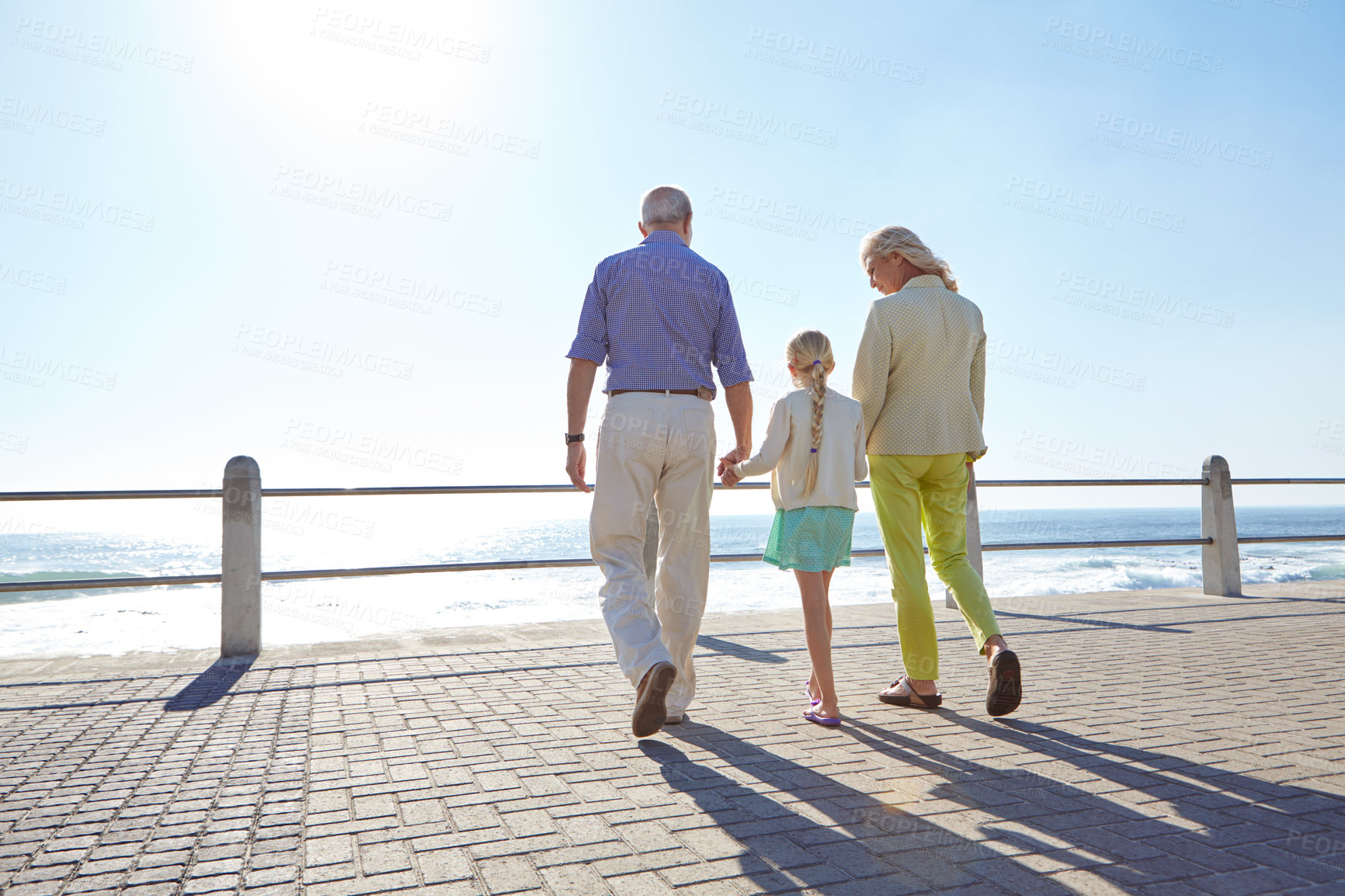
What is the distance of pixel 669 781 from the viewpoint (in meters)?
2.70

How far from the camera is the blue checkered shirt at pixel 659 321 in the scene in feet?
11.2

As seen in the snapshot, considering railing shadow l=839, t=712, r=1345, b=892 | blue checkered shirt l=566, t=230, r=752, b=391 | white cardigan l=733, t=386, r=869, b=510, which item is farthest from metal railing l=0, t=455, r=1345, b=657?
railing shadow l=839, t=712, r=1345, b=892

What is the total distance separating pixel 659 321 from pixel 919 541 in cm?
152

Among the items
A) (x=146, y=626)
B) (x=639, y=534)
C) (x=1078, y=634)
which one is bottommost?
(x=146, y=626)

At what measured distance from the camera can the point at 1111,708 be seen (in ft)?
12.0

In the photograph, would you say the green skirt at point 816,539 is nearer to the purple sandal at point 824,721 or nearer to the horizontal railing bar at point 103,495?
the purple sandal at point 824,721

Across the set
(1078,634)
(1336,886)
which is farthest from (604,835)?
(1078,634)

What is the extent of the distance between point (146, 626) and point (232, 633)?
12.7 metres

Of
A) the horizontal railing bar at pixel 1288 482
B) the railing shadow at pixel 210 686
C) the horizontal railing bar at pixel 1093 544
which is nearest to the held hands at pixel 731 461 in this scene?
the railing shadow at pixel 210 686

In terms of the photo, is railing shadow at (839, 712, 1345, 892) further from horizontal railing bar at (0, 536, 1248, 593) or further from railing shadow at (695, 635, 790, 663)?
railing shadow at (695, 635, 790, 663)

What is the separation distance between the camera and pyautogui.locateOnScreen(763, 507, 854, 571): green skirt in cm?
359

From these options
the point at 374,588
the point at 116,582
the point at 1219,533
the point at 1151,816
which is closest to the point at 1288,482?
the point at 1219,533

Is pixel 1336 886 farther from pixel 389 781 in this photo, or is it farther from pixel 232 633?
pixel 232 633

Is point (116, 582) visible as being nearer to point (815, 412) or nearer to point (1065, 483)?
point (815, 412)
